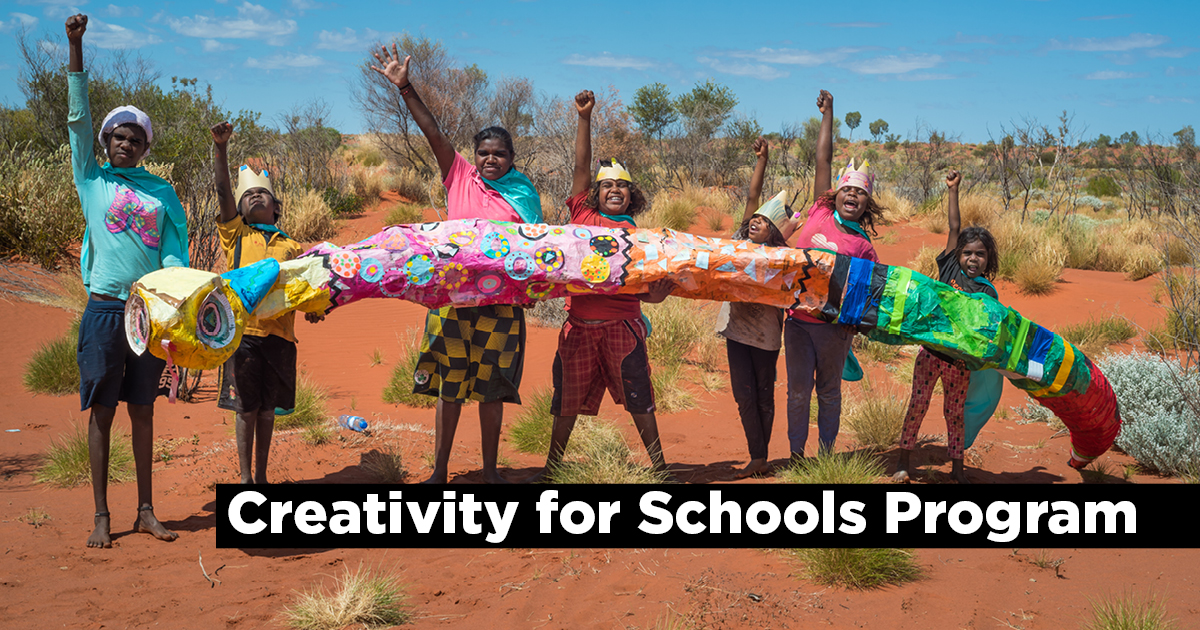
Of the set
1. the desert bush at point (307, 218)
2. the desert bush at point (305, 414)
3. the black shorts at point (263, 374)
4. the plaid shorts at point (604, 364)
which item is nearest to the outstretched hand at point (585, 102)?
the plaid shorts at point (604, 364)

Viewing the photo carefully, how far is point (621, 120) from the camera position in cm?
2006

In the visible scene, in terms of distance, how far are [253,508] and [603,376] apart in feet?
6.76

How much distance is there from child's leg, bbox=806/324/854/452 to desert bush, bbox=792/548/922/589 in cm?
109

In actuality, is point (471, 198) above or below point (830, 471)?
above

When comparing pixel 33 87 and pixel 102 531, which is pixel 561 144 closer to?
pixel 33 87

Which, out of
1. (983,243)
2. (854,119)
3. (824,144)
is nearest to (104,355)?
(824,144)

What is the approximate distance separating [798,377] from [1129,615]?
6.94 ft

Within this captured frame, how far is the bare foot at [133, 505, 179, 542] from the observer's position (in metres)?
4.18

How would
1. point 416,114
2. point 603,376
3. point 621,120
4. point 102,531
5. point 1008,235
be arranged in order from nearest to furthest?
1. point 102,531
2. point 416,114
3. point 603,376
4. point 1008,235
5. point 621,120

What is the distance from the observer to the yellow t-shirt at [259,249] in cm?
431

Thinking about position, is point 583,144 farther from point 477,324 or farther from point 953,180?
point 953,180

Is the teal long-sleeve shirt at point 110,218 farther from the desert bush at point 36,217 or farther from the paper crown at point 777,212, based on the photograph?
the desert bush at point 36,217

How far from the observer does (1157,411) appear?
17.9 feet

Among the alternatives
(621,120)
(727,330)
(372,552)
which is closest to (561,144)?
(621,120)
